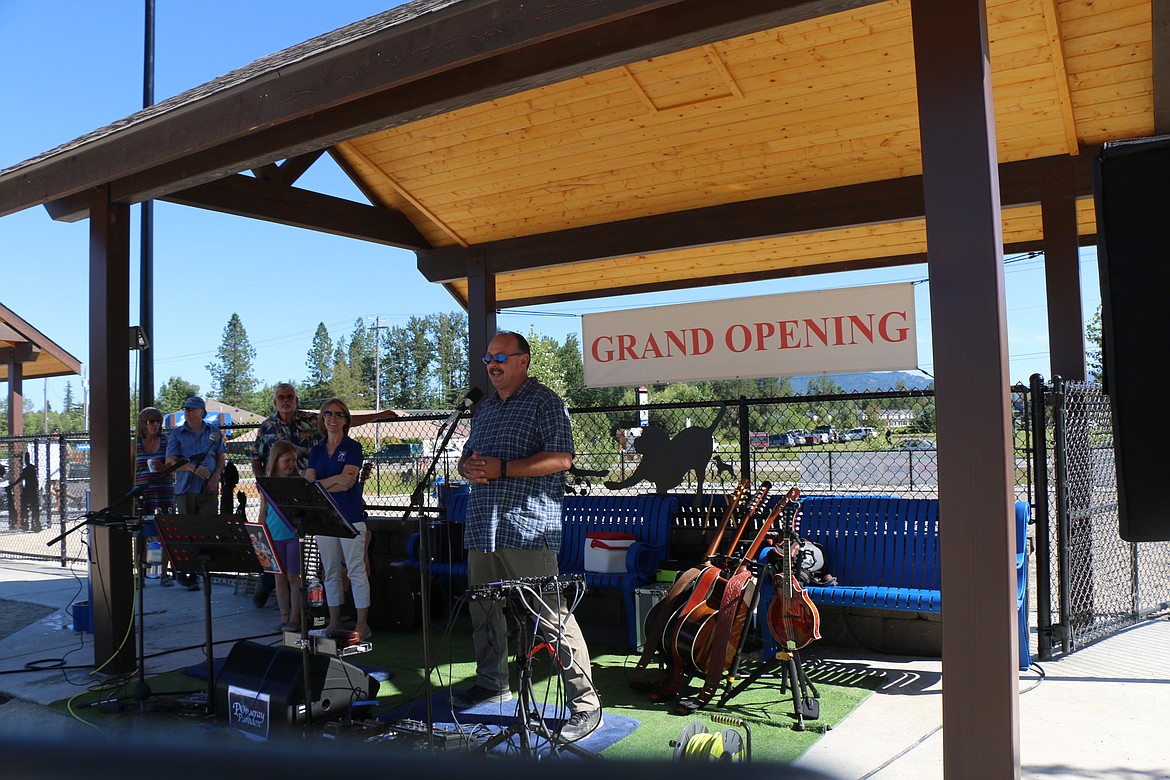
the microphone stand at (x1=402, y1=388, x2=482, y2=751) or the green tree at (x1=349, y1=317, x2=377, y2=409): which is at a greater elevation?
the green tree at (x1=349, y1=317, x2=377, y2=409)

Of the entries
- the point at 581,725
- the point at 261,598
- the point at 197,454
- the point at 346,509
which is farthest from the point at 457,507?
the point at 581,725

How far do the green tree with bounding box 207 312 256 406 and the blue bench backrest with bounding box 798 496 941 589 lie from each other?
10582 centimetres

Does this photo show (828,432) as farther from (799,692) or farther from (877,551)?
(799,692)

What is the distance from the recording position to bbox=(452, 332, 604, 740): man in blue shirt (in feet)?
15.0

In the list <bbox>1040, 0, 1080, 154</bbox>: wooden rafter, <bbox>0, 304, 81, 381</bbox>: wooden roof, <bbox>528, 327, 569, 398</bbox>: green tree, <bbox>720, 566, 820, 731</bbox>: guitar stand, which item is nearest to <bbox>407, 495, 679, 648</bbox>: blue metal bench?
<bbox>720, 566, 820, 731</bbox>: guitar stand

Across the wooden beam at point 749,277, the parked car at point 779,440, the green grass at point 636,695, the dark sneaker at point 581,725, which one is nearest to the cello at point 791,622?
the green grass at point 636,695

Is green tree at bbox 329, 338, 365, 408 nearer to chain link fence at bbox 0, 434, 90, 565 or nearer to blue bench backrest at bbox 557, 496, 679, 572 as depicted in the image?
chain link fence at bbox 0, 434, 90, 565

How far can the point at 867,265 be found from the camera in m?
8.59

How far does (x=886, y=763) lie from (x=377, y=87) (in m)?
3.85

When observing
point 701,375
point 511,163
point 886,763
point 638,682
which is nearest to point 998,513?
point 886,763

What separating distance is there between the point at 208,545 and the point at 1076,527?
5.54 m

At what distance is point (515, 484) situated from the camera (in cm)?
469

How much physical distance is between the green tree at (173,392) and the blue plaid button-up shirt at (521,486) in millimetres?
106106

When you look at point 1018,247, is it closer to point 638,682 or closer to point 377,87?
point 638,682
